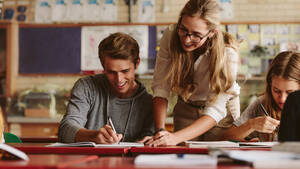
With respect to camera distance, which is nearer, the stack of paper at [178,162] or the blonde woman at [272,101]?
the stack of paper at [178,162]

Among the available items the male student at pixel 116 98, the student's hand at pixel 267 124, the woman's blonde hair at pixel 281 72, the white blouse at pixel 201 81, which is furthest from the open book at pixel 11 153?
the woman's blonde hair at pixel 281 72

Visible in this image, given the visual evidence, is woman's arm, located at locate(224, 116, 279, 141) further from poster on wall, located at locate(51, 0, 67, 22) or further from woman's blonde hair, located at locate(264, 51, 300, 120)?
poster on wall, located at locate(51, 0, 67, 22)

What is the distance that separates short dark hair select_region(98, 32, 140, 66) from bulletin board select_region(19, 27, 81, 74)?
2888mm

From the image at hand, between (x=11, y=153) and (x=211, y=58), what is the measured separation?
1.21m

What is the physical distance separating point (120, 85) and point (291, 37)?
130 inches

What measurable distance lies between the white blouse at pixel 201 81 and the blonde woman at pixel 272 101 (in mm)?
191

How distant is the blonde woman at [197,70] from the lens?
6.26 feet

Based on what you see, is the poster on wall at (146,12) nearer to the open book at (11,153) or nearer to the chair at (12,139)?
the chair at (12,139)

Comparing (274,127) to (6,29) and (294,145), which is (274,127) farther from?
(6,29)

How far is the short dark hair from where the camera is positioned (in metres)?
2.09

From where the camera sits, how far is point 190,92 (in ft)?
7.10

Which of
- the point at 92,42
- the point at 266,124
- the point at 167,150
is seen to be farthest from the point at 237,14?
the point at 167,150

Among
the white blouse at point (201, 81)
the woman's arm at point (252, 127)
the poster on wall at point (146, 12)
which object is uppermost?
the poster on wall at point (146, 12)

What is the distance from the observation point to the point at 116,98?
7.21 feet
